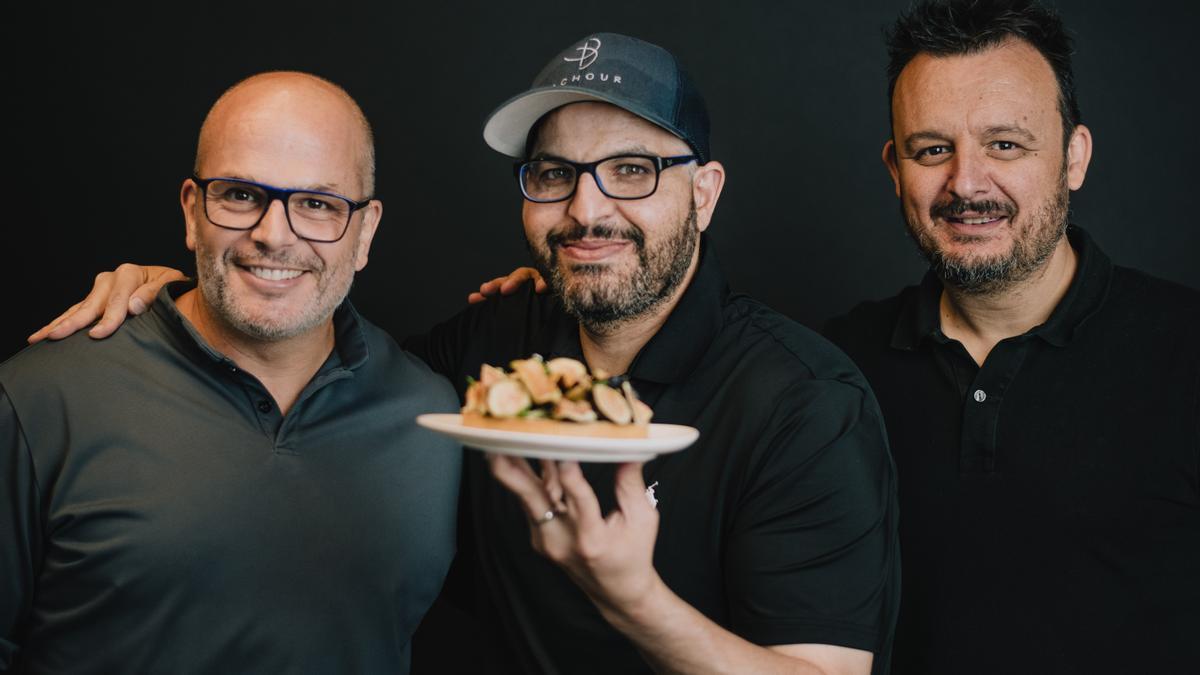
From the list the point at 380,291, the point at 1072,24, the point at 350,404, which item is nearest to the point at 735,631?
the point at 350,404

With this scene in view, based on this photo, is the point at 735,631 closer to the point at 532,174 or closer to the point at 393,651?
the point at 393,651

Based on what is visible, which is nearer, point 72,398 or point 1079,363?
point 72,398

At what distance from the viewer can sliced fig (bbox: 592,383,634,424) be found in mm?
1851

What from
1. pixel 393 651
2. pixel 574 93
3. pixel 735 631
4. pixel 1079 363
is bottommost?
pixel 393 651

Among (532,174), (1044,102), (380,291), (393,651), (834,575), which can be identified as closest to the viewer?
(834,575)

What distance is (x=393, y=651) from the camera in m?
2.42

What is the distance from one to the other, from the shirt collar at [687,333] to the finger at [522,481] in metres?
0.66

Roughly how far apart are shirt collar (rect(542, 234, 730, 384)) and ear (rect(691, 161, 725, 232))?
0.09 meters

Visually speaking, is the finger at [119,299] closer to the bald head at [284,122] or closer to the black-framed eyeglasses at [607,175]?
the bald head at [284,122]

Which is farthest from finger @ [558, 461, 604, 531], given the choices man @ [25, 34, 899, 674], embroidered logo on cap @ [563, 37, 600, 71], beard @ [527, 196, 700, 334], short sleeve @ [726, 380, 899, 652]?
embroidered logo on cap @ [563, 37, 600, 71]

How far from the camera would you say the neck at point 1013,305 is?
9.11ft

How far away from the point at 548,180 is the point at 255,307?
0.72 m

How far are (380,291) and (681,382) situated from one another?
1672 millimetres

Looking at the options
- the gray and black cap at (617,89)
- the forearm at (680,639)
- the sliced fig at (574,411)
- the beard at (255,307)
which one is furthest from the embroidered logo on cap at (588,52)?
the forearm at (680,639)
